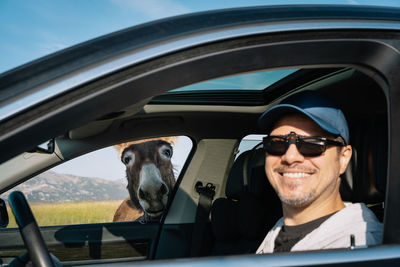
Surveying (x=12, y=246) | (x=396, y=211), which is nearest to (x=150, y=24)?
Result: (x=396, y=211)

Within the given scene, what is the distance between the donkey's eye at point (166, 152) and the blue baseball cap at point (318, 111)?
5.16 feet

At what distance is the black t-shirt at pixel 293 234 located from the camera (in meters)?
1.83

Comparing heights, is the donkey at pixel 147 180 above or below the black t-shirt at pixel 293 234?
above

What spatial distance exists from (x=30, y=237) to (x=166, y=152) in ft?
7.42

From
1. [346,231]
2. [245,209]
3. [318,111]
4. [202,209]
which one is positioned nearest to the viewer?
[346,231]

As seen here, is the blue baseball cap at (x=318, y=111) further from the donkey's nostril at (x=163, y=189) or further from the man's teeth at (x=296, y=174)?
the donkey's nostril at (x=163, y=189)

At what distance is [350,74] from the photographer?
220 cm

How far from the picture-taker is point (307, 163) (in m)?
1.89

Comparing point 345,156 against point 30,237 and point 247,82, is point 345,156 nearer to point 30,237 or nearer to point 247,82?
point 247,82

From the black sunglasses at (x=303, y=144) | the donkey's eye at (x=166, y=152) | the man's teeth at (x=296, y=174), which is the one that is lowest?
the man's teeth at (x=296, y=174)

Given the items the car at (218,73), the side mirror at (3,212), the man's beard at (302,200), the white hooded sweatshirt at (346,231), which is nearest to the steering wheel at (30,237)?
the car at (218,73)

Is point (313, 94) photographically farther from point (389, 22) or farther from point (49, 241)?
point (49, 241)

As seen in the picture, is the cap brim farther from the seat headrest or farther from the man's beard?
the seat headrest

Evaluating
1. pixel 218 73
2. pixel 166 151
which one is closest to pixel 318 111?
pixel 218 73
